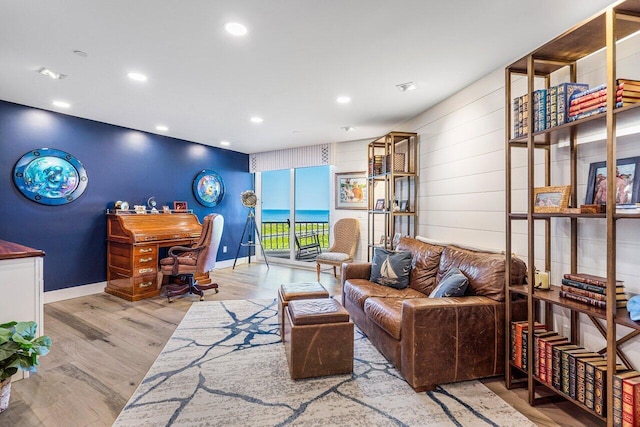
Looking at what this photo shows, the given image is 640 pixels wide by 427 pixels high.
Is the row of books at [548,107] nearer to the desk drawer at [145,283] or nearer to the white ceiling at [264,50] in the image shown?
the white ceiling at [264,50]

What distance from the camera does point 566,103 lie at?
6.00 feet

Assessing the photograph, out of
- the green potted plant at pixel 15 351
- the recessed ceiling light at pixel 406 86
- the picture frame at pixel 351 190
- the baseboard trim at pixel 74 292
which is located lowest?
the baseboard trim at pixel 74 292

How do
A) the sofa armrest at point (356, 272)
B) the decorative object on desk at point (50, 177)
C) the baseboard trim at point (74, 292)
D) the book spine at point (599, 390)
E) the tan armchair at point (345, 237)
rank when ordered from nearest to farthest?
the book spine at point (599, 390), the sofa armrest at point (356, 272), the decorative object on desk at point (50, 177), the baseboard trim at point (74, 292), the tan armchair at point (345, 237)

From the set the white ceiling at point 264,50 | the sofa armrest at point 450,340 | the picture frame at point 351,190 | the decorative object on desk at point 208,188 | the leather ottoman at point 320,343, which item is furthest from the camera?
the decorative object on desk at point 208,188

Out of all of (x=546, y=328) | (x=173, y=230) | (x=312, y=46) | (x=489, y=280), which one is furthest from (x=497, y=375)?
(x=173, y=230)

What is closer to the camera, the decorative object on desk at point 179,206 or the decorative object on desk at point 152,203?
the decorative object on desk at point 152,203

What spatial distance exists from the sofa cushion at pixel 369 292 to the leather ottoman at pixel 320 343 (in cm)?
70

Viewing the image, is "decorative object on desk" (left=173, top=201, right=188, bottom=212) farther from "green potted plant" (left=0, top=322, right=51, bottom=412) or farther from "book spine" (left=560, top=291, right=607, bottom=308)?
"book spine" (left=560, top=291, right=607, bottom=308)

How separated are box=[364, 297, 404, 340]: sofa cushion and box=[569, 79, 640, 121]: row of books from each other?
168 cm

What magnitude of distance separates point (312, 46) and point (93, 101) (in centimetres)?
290

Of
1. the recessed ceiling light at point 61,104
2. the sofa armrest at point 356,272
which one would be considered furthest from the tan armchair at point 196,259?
the recessed ceiling light at point 61,104

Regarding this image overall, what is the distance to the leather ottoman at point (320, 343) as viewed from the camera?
2201 millimetres

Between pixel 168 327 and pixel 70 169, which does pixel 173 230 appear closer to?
pixel 70 169

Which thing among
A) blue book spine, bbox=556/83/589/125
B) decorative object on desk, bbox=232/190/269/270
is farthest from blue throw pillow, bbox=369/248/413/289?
decorative object on desk, bbox=232/190/269/270
